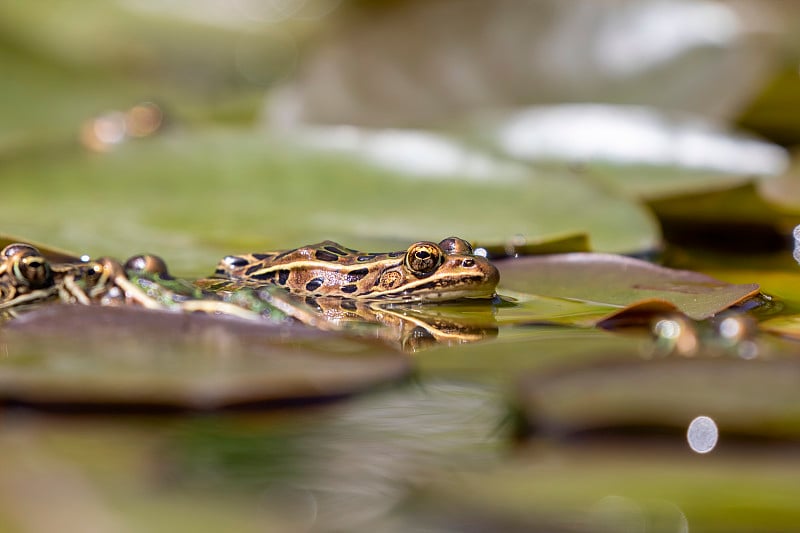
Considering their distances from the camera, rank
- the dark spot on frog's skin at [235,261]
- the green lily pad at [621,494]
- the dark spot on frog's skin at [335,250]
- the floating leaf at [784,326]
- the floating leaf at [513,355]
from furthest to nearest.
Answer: the dark spot on frog's skin at [335,250]
the dark spot on frog's skin at [235,261]
the floating leaf at [784,326]
the floating leaf at [513,355]
the green lily pad at [621,494]

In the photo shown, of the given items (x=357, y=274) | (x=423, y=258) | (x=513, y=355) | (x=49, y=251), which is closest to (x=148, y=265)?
(x=49, y=251)

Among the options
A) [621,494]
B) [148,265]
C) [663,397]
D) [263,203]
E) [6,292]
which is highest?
[263,203]

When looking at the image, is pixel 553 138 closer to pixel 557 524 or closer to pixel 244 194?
pixel 244 194

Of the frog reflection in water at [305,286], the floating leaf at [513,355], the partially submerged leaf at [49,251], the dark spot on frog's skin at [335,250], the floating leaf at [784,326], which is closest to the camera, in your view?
the floating leaf at [513,355]

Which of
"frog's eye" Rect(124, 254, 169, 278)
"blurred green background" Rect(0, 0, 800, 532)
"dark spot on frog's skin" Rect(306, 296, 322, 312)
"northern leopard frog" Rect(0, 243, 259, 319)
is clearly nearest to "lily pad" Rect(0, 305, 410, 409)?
"blurred green background" Rect(0, 0, 800, 532)

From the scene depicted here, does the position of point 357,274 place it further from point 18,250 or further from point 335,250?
point 18,250

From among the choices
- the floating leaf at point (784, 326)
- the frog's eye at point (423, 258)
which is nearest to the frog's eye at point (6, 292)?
the frog's eye at point (423, 258)

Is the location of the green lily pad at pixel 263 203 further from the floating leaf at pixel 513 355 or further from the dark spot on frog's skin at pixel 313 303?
the floating leaf at pixel 513 355
